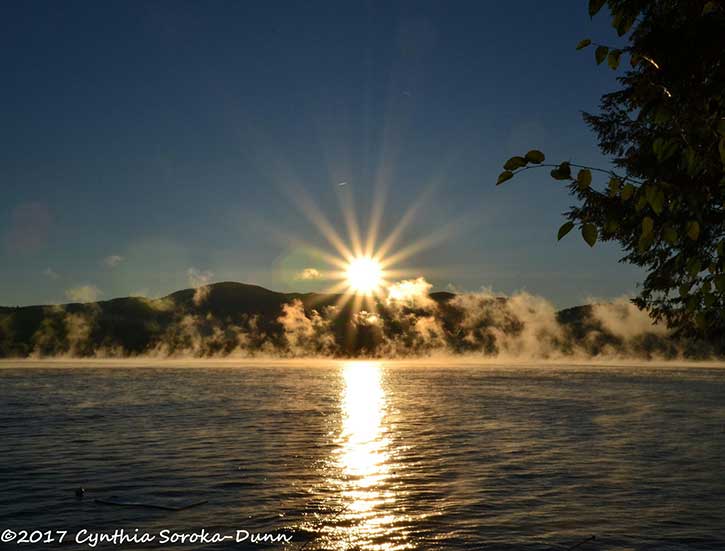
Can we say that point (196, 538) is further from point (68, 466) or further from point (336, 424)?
point (336, 424)

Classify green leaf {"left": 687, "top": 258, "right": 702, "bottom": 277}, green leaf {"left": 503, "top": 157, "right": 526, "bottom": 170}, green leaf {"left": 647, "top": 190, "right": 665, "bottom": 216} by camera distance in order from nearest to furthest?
green leaf {"left": 647, "top": 190, "right": 665, "bottom": 216} < green leaf {"left": 503, "top": 157, "right": 526, "bottom": 170} < green leaf {"left": 687, "top": 258, "right": 702, "bottom": 277}

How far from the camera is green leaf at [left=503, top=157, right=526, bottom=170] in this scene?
3891 millimetres

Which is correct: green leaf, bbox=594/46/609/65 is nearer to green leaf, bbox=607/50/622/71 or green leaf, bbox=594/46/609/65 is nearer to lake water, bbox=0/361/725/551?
green leaf, bbox=607/50/622/71

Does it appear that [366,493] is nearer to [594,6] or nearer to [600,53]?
[600,53]

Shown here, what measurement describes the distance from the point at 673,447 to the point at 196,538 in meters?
20.9

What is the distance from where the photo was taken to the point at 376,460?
22750 mm

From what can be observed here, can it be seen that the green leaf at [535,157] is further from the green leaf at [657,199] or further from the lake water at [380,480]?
the lake water at [380,480]

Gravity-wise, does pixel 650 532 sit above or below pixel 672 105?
below

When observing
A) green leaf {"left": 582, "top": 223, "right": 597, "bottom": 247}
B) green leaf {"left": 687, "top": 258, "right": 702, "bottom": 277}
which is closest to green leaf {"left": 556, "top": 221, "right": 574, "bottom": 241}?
green leaf {"left": 582, "top": 223, "right": 597, "bottom": 247}

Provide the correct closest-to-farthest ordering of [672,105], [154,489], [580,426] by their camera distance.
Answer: [672,105]
[154,489]
[580,426]

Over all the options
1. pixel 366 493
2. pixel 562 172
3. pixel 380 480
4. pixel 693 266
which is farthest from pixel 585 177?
pixel 380 480

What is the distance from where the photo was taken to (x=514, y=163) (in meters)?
3.90

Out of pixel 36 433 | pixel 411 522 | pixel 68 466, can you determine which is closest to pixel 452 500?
pixel 411 522

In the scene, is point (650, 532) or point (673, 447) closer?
point (650, 532)
